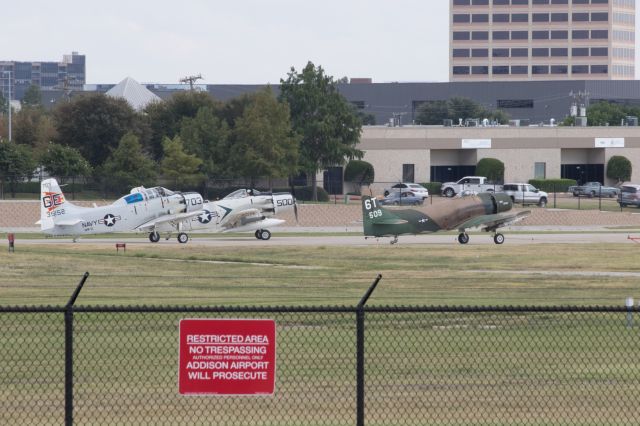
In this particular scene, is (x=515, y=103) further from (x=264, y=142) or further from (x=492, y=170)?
(x=264, y=142)

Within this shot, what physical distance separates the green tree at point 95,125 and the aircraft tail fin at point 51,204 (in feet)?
121

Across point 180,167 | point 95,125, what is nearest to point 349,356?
point 180,167

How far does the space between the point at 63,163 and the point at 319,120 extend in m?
19.5

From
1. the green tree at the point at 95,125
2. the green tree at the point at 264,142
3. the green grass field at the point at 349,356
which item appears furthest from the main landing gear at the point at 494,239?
the green tree at the point at 95,125

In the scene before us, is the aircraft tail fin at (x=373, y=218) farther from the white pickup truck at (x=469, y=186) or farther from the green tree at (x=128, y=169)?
the white pickup truck at (x=469, y=186)

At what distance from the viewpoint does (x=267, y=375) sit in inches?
466

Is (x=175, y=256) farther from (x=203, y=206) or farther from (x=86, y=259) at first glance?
(x=203, y=206)

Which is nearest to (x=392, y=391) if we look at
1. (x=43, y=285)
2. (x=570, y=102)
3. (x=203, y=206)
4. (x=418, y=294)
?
(x=418, y=294)

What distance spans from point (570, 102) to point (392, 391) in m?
149

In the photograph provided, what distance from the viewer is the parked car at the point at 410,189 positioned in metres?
88.4

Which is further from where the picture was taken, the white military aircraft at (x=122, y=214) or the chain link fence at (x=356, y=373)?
the white military aircraft at (x=122, y=214)

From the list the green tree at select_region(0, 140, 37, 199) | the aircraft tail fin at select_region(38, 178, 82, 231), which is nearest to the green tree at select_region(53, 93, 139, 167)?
the green tree at select_region(0, 140, 37, 199)

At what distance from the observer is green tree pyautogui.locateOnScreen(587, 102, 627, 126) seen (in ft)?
456

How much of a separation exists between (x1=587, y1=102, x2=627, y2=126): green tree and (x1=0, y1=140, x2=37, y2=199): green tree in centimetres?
7386
